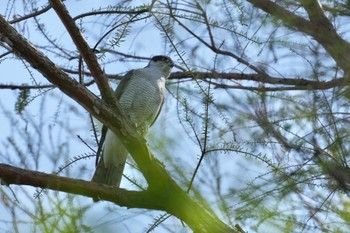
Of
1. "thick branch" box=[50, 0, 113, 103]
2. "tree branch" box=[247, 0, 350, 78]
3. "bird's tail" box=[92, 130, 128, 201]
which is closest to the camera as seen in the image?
"tree branch" box=[247, 0, 350, 78]

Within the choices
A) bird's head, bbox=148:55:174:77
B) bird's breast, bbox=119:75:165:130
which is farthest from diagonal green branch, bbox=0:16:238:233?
bird's head, bbox=148:55:174:77

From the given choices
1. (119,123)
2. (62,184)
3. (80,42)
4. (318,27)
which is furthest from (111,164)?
(318,27)

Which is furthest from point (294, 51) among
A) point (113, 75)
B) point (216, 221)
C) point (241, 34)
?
point (113, 75)

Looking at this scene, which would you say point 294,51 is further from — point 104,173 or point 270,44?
point 104,173

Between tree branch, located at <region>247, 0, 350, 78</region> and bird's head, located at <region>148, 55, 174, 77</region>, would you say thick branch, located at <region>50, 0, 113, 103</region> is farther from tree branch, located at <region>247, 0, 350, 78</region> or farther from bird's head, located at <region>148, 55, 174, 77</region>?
bird's head, located at <region>148, 55, 174, 77</region>

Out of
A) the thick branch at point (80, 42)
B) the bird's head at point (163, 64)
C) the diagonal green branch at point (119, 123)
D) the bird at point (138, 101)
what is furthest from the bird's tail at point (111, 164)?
the thick branch at point (80, 42)

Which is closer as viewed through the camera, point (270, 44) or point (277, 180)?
point (277, 180)

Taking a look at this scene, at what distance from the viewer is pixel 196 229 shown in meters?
2.62

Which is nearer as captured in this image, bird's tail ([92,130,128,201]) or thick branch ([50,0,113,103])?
thick branch ([50,0,113,103])

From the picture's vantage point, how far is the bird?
4.43 meters

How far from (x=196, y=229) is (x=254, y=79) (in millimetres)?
1258

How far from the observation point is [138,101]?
4.78 meters

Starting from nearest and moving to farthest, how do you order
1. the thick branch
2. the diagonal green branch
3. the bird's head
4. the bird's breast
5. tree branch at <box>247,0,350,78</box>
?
tree branch at <box>247,0,350,78</box> → the diagonal green branch → the thick branch → the bird's breast → the bird's head

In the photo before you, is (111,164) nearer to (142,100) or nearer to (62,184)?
(142,100)
